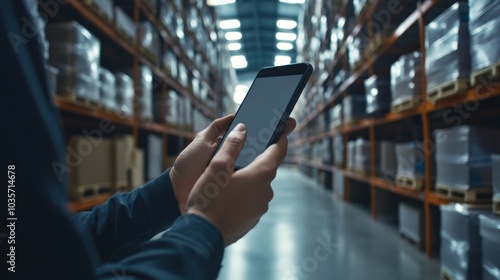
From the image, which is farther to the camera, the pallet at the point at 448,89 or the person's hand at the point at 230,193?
the pallet at the point at 448,89

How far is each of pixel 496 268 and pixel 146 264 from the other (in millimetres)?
2029

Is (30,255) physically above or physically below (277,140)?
below

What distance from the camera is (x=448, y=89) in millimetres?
2891

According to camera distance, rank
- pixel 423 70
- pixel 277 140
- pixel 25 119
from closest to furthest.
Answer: pixel 25 119
pixel 277 140
pixel 423 70

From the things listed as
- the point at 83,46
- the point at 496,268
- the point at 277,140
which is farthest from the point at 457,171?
the point at 83,46

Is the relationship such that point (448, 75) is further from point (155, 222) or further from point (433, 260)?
point (155, 222)

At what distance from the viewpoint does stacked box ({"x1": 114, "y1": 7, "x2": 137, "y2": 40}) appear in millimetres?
4219

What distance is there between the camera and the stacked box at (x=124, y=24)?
422 centimetres

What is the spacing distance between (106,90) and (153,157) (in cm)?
202

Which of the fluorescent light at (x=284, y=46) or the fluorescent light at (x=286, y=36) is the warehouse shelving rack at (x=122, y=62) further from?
the fluorescent light at (x=284, y=46)

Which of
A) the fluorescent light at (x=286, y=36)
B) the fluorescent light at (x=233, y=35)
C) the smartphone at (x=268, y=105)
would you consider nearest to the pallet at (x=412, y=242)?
the smartphone at (x=268, y=105)

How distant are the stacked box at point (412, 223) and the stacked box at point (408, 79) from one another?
1.11 metres

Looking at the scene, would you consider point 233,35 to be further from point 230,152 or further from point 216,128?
point 230,152

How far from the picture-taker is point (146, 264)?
2.10ft
